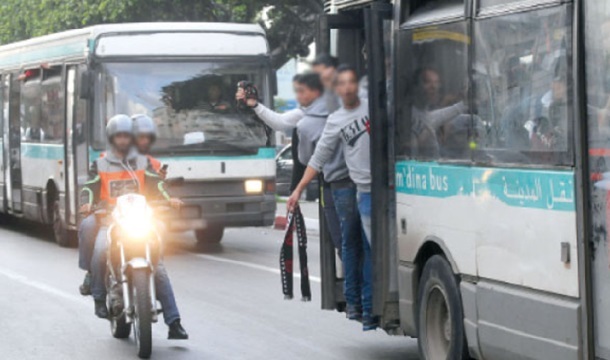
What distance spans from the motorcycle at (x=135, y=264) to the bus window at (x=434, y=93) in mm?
2037

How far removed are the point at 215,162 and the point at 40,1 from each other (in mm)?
23354

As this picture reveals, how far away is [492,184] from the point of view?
7723mm

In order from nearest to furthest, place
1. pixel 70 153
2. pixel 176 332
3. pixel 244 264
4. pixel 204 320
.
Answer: pixel 176 332 < pixel 204 320 < pixel 244 264 < pixel 70 153

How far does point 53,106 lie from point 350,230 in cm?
1192

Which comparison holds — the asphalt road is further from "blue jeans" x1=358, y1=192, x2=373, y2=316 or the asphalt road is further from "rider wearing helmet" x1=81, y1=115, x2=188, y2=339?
"rider wearing helmet" x1=81, y1=115, x2=188, y2=339

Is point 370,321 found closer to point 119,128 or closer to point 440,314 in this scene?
point 440,314

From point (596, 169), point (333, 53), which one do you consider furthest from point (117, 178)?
A: point (596, 169)

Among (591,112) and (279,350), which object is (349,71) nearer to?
(279,350)

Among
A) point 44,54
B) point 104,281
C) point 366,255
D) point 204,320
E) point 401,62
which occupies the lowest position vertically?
point 204,320

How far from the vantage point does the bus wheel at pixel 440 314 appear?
838cm

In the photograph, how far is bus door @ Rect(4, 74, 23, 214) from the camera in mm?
23062

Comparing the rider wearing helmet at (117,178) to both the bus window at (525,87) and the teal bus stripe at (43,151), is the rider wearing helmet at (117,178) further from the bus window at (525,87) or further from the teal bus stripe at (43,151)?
the teal bus stripe at (43,151)

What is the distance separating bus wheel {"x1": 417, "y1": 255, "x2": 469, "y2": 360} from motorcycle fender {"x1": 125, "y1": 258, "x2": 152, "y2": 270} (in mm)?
2065

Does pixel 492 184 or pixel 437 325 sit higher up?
pixel 492 184
